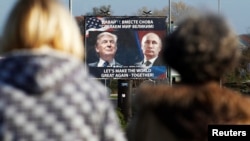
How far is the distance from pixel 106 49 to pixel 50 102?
26482 millimetres

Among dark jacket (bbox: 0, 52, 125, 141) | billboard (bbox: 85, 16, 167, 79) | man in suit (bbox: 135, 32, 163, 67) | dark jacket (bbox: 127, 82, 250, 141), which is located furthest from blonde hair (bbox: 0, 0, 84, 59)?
man in suit (bbox: 135, 32, 163, 67)

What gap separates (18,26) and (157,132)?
2.75 feet

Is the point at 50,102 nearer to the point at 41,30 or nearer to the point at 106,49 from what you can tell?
the point at 41,30

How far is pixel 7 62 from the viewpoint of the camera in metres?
2.92

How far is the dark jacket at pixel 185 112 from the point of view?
3387 millimetres

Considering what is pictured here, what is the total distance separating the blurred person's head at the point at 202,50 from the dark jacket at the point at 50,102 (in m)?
0.60


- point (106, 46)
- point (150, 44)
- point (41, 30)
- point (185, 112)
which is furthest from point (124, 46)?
point (41, 30)

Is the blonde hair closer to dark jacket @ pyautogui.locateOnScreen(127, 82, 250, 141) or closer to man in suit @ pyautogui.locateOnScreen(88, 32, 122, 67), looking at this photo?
dark jacket @ pyautogui.locateOnScreen(127, 82, 250, 141)

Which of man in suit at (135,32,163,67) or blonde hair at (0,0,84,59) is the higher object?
blonde hair at (0,0,84,59)

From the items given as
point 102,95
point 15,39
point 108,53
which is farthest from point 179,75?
point 108,53

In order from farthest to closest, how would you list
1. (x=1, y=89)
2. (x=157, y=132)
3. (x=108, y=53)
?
(x=108, y=53) → (x=157, y=132) → (x=1, y=89)

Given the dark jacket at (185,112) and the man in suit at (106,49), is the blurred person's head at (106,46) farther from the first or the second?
the dark jacket at (185,112)

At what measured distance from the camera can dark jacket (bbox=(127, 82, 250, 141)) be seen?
3.39 m

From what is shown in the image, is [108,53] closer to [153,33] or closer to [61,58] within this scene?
[153,33]
